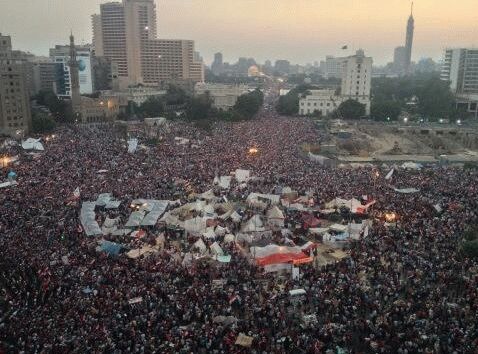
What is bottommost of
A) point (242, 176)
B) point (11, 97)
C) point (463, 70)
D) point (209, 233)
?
point (209, 233)

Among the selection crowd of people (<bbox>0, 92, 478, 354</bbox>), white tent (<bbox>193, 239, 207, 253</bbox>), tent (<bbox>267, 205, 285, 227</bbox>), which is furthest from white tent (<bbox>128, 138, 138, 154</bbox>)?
white tent (<bbox>193, 239, 207, 253</bbox>)

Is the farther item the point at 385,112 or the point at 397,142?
the point at 385,112

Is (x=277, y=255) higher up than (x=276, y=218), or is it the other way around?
(x=276, y=218)

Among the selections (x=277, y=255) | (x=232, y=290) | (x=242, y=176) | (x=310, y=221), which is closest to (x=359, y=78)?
(x=242, y=176)

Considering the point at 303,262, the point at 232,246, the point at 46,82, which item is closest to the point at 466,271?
the point at 303,262

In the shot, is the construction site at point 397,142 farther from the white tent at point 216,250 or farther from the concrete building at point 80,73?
the concrete building at point 80,73

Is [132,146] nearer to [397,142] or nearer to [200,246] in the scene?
[200,246]

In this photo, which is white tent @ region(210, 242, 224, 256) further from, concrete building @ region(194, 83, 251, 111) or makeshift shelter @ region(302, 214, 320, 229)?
concrete building @ region(194, 83, 251, 111)
